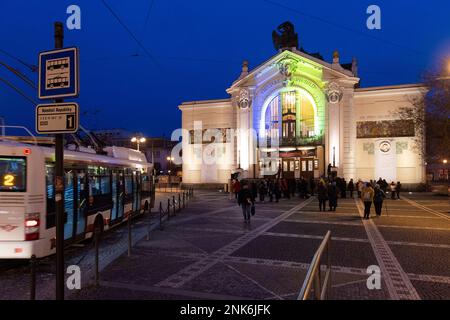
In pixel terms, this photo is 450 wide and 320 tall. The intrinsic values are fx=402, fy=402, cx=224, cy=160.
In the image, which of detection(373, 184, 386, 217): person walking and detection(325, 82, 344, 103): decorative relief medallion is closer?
detection(373, 184, 386, 217): person walking

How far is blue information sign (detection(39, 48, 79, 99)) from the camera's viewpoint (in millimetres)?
5633

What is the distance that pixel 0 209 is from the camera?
318 inches

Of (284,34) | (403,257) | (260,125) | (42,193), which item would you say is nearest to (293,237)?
Answer: (403,257)

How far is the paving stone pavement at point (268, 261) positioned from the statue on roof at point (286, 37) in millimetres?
35957

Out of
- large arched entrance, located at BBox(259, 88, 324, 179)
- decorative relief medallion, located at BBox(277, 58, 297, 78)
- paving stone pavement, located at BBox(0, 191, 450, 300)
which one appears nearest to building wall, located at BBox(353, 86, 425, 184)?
large arched entrance, located at BBox(259, 88, 324, 179)

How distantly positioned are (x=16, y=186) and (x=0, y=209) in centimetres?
54

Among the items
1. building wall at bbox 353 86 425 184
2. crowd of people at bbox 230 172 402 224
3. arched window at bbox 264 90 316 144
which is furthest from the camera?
arched window at bbox 264 90 316 144

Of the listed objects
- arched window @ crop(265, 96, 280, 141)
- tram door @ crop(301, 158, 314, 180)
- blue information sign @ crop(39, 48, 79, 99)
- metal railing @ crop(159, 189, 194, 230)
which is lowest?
metal railing @ crop(159, 189, 194, 230)

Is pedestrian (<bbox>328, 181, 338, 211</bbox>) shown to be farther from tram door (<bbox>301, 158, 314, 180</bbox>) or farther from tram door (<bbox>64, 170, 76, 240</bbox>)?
tram door (<bbox>301, 158, 314, 180</bbox>)

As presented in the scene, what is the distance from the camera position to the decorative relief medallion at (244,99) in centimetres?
4709

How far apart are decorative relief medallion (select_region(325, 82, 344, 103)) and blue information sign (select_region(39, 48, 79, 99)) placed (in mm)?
40446

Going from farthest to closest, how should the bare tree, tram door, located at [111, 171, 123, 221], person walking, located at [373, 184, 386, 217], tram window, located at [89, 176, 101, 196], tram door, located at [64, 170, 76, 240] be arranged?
the bare tree < person walking, located at [373, 184, 386, 217] < tram door, located at [111, 171, 123, 221] < tram window, located at [89, 176, 101, 196] < tram door, located at [64, 170, 76, 240]
